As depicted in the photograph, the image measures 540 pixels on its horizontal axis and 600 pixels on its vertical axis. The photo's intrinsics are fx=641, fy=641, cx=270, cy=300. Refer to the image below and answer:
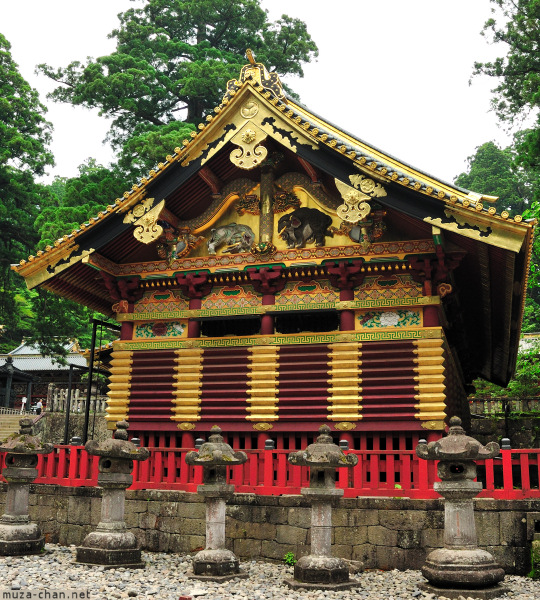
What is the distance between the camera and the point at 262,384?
13977mm


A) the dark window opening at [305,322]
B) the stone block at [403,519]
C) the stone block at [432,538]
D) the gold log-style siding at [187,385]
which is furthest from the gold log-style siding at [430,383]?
the gold log-style siding at [187,385]

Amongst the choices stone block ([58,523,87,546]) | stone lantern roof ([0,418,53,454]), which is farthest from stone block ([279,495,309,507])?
stone lantern roof ([0,418,53,454])

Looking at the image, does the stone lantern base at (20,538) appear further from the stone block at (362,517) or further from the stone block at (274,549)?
the stone block at (362,517)

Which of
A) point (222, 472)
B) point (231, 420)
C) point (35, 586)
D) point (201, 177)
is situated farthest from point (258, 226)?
point (35, 586)

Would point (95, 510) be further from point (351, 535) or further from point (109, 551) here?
point (351, 535)

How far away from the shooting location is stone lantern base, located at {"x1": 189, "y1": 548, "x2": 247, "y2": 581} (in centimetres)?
955

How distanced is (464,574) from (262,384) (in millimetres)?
6327

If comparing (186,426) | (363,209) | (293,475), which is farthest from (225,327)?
(293,475)

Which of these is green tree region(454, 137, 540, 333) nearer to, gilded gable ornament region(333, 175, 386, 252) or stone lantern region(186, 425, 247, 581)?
gilded gable ornament region(333, 175, 386, 252)

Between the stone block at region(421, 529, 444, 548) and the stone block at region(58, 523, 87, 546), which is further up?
the stone block at region(421, 529, 444, 548)

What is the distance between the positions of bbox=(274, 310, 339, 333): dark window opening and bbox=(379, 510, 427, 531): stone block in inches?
184

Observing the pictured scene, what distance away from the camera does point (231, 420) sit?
14086 millimetres

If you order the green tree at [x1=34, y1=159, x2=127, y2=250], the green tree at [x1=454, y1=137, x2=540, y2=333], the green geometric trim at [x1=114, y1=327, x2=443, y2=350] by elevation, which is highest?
the green tree at [x1=454, y1=137, x2=540, y2=333]

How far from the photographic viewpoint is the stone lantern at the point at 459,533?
8578 millimetres
